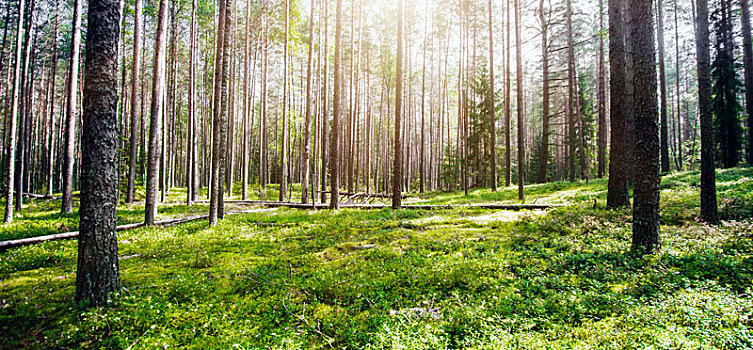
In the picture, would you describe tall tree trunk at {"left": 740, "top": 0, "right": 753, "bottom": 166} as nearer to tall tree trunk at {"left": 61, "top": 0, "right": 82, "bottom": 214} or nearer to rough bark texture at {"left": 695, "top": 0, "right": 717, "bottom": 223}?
rough bark texture at {"left": 695, "top": 0, "right": 717, "bottom": 223}

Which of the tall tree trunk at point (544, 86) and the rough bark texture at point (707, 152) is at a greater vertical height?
the tall tree trunk at point (544, 86)

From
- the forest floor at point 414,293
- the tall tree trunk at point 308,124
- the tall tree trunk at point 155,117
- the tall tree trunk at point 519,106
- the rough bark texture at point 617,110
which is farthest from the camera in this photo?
the tall tree trunk at point 519,106

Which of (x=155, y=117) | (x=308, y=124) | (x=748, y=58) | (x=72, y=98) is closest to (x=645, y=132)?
(x=308, y=124)

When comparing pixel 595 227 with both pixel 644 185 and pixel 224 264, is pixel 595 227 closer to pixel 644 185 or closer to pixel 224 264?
pixel 644 185

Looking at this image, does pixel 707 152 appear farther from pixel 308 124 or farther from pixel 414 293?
pixel 308 124

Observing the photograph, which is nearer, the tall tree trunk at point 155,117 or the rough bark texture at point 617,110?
the rough bark texture at point 617,110

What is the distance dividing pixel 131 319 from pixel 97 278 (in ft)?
2.78

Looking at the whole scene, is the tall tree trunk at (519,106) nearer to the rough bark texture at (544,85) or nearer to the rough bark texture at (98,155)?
the rough bark texture at (544,85)

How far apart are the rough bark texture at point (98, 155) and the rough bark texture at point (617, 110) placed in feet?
36.7

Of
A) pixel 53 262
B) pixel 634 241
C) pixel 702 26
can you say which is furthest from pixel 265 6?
pixel 634 241

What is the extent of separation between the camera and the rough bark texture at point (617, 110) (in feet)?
29.1

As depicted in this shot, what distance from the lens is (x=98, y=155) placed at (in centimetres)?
389

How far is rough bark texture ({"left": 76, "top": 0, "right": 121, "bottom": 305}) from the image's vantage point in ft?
12.6

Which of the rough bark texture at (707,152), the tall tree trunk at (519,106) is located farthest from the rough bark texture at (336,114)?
the rough bark texture at (707,152)
